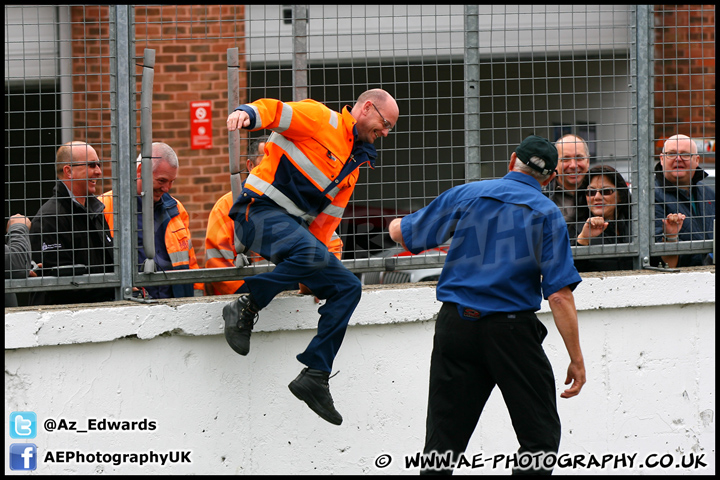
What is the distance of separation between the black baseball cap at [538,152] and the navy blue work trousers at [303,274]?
1.13 metres

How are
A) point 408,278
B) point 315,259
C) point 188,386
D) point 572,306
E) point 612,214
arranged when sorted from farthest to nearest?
point 408,278, point 612,214, point 188,386, point 315,259, point 572,306

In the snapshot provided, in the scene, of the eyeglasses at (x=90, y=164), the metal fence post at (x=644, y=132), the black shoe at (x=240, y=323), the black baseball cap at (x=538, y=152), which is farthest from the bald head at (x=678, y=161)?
the eyeglasses at (x=90, y=164)

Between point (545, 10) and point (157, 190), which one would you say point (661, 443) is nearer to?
point (545, 10)

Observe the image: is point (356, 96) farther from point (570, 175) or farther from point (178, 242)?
point (570, 175)

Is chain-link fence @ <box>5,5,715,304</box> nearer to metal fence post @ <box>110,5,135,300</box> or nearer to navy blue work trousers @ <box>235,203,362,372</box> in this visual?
metal fence post @ <box>110,5,135,300</box>

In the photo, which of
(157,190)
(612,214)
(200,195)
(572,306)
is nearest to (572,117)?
(612,214)

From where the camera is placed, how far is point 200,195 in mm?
7449

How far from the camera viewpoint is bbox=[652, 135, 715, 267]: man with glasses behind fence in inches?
231

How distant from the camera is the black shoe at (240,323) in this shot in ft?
15.5

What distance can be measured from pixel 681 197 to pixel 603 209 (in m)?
0.64

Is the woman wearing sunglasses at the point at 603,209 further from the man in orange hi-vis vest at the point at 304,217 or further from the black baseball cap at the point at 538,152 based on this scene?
the man in orange hi-vis vest at the point at 304,217

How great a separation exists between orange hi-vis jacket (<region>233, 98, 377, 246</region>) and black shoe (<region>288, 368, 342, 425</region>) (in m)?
0.86

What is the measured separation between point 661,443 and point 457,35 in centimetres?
287

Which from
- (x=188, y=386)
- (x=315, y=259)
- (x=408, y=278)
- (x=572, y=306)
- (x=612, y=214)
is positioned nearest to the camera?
(x=572, y=306)
